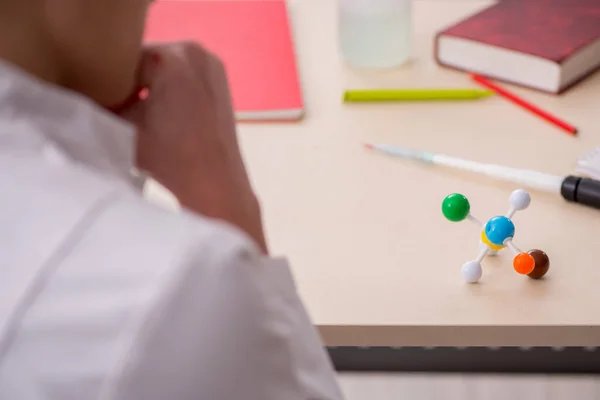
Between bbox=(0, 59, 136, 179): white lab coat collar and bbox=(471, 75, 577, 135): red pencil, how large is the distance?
0.54 metres

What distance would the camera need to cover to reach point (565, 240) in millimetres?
637

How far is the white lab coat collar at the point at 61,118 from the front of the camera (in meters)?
0.37

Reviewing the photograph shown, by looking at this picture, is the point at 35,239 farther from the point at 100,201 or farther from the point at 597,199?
the point at 597,199

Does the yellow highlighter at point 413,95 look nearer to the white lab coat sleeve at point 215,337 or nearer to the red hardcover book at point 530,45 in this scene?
the red hardcover book at point 530,45

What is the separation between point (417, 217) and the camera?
26.6 inches

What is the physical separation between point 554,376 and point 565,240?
82 centimetres

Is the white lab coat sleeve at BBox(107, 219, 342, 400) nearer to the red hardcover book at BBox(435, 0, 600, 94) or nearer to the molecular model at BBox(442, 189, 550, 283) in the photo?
the molecular model at BBox(442, 189, 550, 283)

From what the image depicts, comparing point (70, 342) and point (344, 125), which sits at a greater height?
point (70, 342)

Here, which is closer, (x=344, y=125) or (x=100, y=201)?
(x=100, y=201)

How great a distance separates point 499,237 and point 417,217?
0.30 ft

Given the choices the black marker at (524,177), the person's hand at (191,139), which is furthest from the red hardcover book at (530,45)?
the person's hand at (191,139)

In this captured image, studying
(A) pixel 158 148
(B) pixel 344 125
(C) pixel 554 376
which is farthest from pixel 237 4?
(C) pixel 554 376

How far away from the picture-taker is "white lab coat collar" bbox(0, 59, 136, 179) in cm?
37

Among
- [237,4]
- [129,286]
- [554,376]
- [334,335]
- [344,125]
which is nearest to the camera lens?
[129,286]
